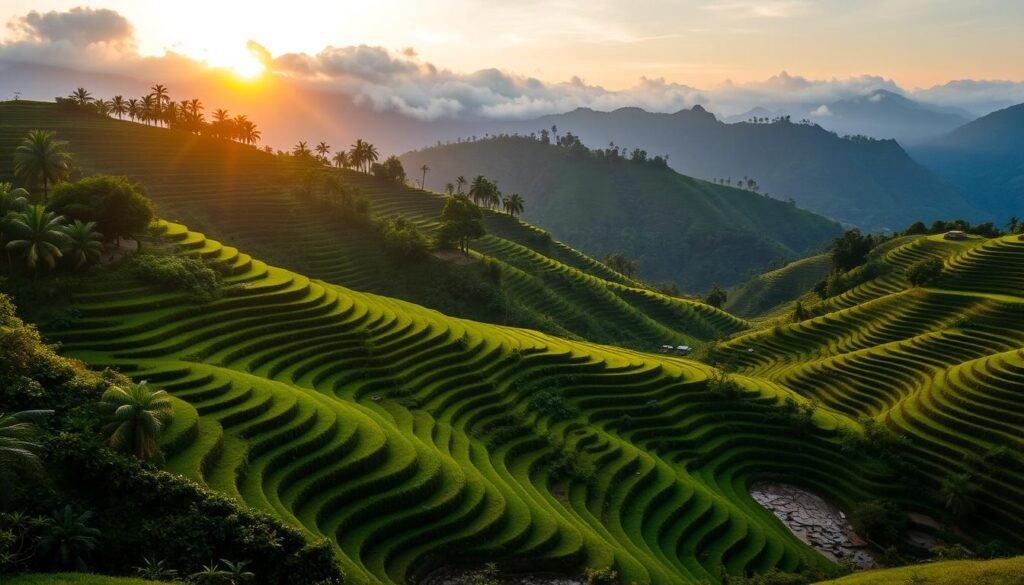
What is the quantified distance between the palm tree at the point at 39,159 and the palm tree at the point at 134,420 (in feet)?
96.6

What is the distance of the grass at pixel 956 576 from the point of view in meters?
15.4

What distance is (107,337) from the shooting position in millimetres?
25641

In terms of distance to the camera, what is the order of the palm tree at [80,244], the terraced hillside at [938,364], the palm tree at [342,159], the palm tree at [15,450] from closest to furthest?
the palm tree at [15,450], the palm tree at [80,244], the terraced hillside at [938,364], the palm tree at [342,159]

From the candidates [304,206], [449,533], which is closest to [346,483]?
[449,533]

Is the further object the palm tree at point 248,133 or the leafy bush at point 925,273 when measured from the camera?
the palm tree at point 248,133

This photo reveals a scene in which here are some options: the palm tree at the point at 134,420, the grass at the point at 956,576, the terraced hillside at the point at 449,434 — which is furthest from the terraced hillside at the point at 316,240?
the grass at the point at 956,576

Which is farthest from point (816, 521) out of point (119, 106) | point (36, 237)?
point (119, 106)

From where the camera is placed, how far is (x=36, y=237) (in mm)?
26469

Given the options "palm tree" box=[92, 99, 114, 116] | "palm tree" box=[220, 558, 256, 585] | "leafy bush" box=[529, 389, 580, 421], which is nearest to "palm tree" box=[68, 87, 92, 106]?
"palm tree" box=[92, 99, 114, 116]

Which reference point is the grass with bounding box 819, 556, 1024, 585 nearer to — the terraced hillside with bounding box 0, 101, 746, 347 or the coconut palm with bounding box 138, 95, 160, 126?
the terraced hillside with bounding box 0, 101, 746, 347

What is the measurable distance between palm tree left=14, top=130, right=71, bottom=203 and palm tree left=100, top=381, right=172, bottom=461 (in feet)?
96.6

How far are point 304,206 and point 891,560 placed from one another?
230 feet

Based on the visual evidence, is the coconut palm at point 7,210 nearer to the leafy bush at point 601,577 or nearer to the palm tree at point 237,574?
the palm tree at point 237,574

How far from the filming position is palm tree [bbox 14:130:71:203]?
3719 centimetres
